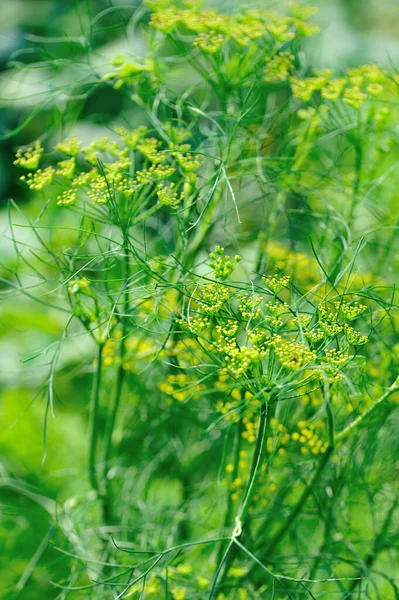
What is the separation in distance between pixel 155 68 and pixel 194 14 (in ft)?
0.27

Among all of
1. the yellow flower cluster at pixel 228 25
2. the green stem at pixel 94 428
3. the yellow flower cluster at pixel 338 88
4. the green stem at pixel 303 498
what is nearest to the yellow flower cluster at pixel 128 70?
the yellow flower cluster at pixel 228 25

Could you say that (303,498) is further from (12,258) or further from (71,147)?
(12,258)

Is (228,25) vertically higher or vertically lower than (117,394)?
higher

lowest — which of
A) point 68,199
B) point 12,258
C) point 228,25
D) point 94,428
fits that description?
point 12,258

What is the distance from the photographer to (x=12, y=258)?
1491 millimetres

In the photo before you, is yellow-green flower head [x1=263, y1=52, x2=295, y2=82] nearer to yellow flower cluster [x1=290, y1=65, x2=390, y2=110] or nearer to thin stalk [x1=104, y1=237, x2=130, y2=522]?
yellow flower cluster [x1=290, y1=65, x2=390, y2=110]

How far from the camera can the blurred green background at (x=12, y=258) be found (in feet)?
2.73

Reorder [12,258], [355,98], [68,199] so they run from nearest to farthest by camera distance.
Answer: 1. [68,199]
2. [355,98]
3. [12,258]

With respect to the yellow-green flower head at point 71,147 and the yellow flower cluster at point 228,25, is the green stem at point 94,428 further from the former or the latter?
the yellow flower cluster at point 228,25

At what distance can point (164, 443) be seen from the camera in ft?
2.97

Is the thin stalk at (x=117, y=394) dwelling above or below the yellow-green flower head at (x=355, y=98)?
below

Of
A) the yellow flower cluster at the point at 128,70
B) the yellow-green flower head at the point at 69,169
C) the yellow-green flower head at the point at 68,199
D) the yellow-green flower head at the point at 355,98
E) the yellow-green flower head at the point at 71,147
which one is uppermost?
the yellow flower cluster at the point at 128,70

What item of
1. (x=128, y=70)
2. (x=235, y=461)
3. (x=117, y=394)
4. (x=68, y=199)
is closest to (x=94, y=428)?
(x=117, y=394)

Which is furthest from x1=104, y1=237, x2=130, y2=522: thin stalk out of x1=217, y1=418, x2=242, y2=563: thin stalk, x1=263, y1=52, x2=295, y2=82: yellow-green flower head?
x1=263, y1=52, x2=295, y2=82: yellow-green flower head
